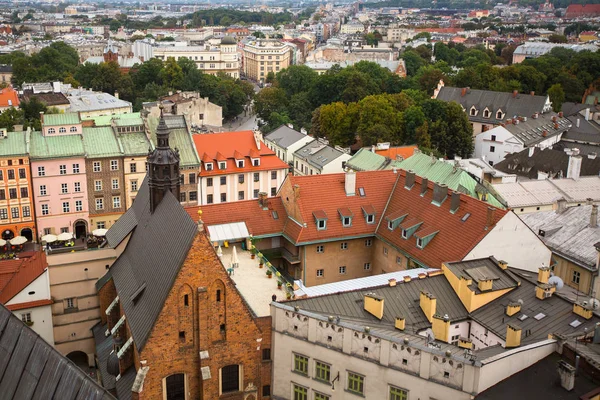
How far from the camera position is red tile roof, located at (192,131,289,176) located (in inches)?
3034

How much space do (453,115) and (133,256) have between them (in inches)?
2840

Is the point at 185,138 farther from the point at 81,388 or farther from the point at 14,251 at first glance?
the point at 81,388

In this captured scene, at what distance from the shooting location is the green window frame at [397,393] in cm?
3262

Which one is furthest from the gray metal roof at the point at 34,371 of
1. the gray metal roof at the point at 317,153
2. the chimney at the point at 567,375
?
the gray metal roof at the point at 317,153

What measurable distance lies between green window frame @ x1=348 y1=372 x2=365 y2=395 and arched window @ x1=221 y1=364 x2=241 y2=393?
6265 mm

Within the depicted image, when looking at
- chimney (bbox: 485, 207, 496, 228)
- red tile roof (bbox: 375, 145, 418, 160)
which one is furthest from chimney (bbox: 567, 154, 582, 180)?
chimney (bbox: 485, 207, 496, 228)

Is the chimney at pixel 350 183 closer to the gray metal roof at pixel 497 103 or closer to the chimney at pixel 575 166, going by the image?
the chimney at pixel 575 166

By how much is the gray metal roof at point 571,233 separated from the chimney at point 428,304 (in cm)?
1686

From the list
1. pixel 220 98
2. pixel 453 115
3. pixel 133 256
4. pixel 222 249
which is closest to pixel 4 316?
pixel 133 256

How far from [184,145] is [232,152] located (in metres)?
5.76

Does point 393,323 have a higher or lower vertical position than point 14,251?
higher

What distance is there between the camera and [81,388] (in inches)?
872

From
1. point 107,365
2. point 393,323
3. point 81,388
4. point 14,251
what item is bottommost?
point 14,251

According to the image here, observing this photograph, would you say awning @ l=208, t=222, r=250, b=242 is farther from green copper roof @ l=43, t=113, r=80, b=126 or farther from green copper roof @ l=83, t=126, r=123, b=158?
green copper roof @ l=43, t=113, r=80, b=126
